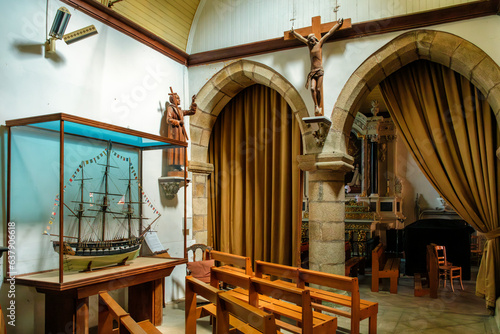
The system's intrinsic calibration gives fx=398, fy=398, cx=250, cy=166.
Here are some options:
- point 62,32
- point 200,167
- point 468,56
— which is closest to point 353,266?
point 200,167

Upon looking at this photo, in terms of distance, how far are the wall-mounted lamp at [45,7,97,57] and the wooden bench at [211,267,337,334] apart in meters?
2.36

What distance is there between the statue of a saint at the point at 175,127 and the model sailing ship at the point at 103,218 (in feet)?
1.71

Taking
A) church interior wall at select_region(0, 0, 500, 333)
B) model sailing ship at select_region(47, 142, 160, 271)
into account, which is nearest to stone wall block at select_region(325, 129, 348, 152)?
Answer: church interior wall at select_region(0, 0, 500, 333)

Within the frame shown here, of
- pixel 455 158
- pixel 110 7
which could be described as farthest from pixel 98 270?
pixel 455 158

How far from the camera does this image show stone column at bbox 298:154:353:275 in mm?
4344

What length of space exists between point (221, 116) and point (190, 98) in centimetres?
52

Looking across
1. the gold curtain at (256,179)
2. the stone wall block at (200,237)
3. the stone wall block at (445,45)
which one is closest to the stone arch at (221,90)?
the gold curtain at (256,179)

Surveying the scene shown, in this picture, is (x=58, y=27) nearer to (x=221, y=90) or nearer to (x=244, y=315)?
(x=221, y=90)

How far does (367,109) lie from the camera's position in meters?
9.48

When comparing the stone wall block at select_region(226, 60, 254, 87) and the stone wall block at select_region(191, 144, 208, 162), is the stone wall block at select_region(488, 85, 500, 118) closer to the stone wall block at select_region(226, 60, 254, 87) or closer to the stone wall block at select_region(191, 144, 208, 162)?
the stone wall block at select_region(226, 60, 254, 87)

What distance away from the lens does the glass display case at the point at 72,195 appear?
10.3 feet

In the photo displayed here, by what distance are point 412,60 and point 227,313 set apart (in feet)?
11.3

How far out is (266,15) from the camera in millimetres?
4930

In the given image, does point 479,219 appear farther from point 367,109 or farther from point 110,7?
point 367,109
